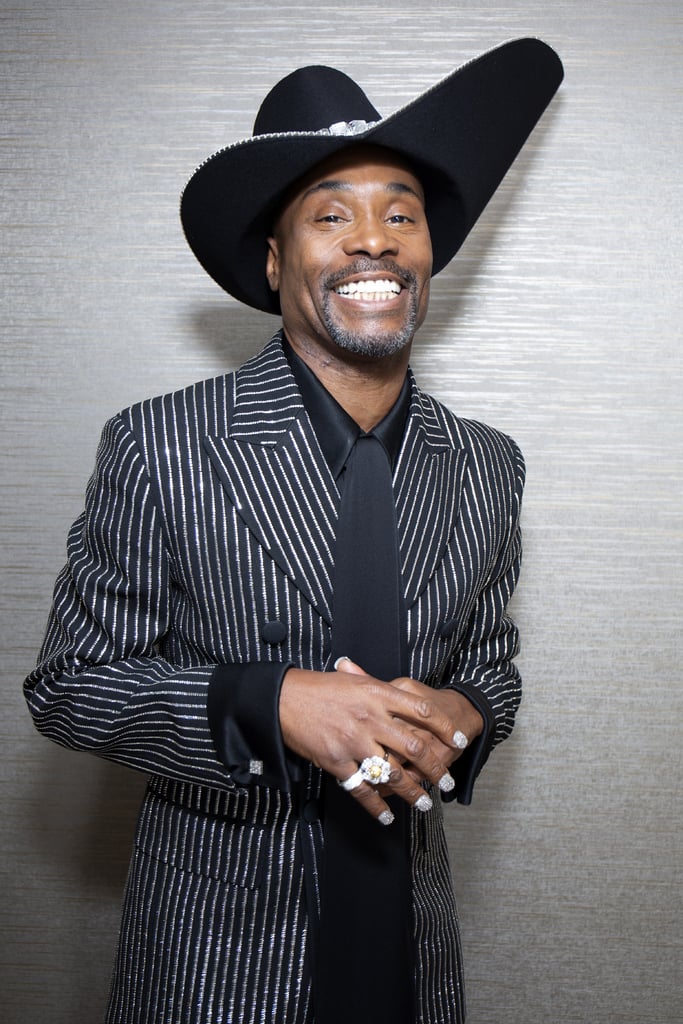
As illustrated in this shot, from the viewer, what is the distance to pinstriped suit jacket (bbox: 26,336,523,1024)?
46.3 inches

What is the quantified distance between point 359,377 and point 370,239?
186 millimetres

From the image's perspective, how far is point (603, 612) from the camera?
191 centimetres

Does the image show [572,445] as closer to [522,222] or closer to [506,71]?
[522,222]

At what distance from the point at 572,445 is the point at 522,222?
1.42 feet

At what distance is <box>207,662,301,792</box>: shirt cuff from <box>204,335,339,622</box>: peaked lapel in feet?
0.57

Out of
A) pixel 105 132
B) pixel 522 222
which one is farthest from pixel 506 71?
pixel 105 132

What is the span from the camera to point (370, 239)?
1285 mm

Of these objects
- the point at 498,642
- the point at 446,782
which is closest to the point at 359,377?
the point at 498,642

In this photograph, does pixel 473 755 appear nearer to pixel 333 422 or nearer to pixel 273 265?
pixel 333 422

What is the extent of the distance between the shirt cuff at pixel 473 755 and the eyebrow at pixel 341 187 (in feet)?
2.20

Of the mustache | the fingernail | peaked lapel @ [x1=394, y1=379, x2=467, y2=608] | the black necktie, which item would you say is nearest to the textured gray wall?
peaked lapel @ [x1=394, y1=379, x2=467, y2=608]

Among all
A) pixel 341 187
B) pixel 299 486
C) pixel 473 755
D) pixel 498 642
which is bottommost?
pixel 473 755

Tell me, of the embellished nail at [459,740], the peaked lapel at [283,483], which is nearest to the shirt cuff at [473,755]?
the embellished nail at [459,740]

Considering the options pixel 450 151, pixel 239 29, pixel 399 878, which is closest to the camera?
pixel 399 878
